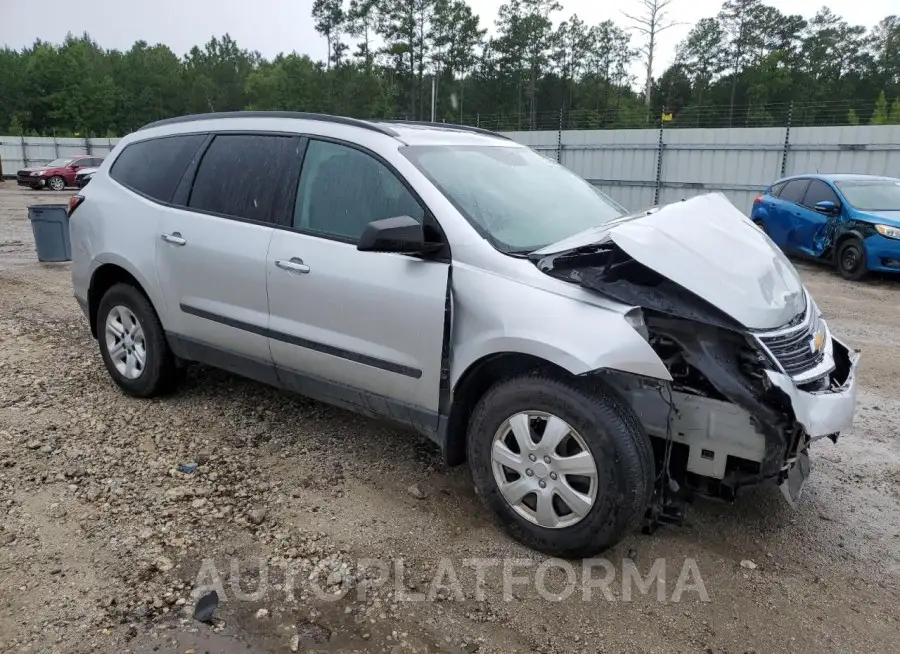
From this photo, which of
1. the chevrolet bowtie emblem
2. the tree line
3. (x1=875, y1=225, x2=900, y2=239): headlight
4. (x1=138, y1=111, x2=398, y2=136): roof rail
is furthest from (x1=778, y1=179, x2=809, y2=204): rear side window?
the tree line

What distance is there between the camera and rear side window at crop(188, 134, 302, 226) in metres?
3.82

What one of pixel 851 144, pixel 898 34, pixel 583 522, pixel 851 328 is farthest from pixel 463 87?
pixel 583 522

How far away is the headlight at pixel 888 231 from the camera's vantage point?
9.31 metres

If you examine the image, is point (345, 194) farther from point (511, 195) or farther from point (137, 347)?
point (137, 347)

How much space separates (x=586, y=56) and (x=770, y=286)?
69.4 meters

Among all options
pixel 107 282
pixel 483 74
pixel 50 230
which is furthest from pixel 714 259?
pixel 483 74

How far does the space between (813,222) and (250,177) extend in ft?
30.2

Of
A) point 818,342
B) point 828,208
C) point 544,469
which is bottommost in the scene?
point 544,469

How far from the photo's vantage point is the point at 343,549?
3.13m

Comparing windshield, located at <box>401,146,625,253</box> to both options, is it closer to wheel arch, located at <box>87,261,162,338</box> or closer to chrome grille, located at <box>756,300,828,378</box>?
chrome grille, located at <box>756,300,828,378</box>

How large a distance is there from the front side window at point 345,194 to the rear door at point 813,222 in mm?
8863

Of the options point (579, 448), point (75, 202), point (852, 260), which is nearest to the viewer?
point (579, 448)

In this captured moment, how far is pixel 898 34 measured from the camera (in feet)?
186

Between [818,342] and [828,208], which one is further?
[828,208]
